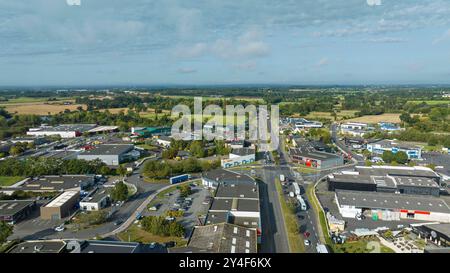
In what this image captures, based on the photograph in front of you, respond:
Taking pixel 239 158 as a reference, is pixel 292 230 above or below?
below

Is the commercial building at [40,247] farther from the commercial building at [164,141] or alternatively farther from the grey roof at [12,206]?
the commercial building at [164,141]

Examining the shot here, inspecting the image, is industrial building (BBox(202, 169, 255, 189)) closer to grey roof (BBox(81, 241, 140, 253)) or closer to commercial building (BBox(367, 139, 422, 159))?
grey roof (BBox(81, 241, 140, 253))

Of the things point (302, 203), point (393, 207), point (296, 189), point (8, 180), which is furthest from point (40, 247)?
point (393, 207)

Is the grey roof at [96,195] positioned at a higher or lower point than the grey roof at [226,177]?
lower

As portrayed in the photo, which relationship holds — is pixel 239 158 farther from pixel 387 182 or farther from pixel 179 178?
pixel 387 182

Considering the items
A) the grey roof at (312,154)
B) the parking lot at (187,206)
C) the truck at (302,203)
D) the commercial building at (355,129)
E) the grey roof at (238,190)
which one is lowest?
the parking lot at (187,206)

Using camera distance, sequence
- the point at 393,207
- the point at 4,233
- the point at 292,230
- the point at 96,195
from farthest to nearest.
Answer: the point at 96,195
the point at 393,207
the point at 292,230
the point at 4,233

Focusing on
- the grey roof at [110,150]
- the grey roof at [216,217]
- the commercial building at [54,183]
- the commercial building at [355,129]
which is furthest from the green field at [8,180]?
the commercial building at [355,129]

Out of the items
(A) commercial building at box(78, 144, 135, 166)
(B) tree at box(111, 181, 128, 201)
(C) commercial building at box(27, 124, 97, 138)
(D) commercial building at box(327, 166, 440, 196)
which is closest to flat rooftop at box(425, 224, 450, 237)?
(D) commercial building at box(327, 166, 440, 196)
